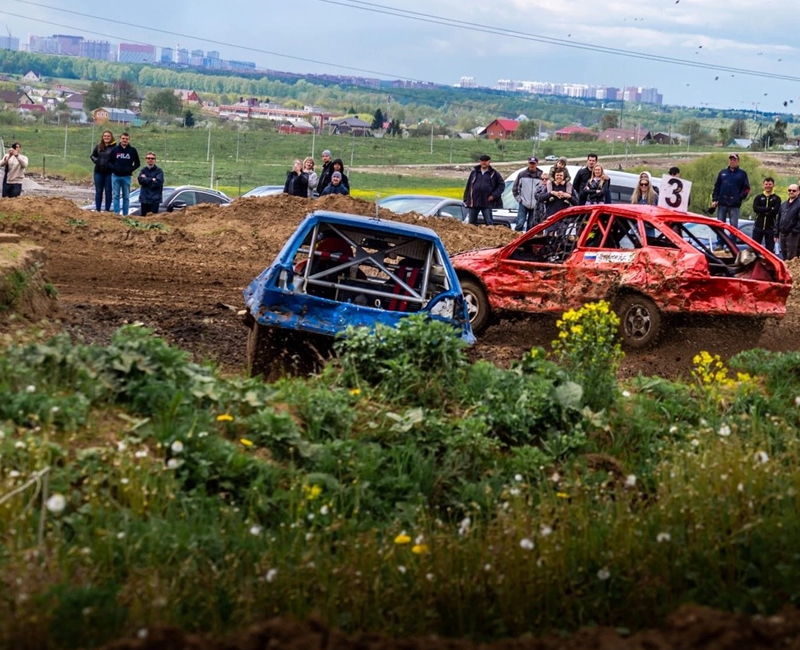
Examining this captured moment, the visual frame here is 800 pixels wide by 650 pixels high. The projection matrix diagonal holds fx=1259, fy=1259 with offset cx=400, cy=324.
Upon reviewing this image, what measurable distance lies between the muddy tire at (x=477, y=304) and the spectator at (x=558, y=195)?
6.38m

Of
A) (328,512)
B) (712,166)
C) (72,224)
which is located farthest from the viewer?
(712,166)

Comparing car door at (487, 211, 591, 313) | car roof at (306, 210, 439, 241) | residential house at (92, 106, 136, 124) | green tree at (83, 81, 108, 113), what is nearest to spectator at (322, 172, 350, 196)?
car door at (487, 211, 591, 313)

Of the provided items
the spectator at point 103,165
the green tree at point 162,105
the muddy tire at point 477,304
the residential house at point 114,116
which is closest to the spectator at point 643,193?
the muddy tire at point 477,304

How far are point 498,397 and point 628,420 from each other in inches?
41.4

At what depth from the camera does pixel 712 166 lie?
56.8 meters

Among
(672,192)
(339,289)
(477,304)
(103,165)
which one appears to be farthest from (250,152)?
(339,289)

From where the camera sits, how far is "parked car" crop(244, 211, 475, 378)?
11148 mm

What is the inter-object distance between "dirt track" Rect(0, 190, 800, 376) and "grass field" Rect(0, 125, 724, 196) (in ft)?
73.3

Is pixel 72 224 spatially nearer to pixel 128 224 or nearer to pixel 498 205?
pixel 128 224

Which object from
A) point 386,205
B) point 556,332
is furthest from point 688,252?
point 386,205

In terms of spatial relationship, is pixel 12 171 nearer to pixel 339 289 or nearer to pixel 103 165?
pixel 103 165

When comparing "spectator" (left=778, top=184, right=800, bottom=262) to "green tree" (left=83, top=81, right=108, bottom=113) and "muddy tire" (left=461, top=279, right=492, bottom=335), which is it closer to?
"muddy tire" (left=461, top=279, right=492, bottom=335)

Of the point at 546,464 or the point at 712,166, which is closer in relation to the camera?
the point at 546,464

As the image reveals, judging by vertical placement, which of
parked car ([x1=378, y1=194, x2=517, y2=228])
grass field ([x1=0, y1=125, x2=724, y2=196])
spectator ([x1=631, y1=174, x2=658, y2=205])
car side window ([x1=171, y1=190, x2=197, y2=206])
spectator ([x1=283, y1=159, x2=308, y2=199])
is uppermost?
spectator ([x1=631, y1=174, x2=658, y2=205])
